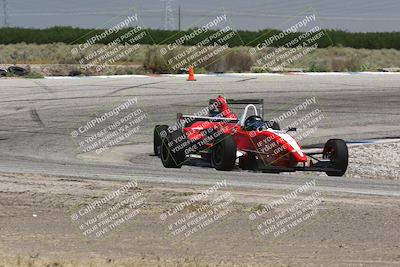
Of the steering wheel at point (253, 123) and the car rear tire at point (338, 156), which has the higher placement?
the steering wheel at point (253, 123)

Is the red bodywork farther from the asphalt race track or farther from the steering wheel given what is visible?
the asphalt race track

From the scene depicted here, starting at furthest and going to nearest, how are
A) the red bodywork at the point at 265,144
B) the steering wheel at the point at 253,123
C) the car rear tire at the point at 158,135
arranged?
the car rear tire at the point at 158,135, the steering wheel at the point at 253,123, the red bodywork at the point at 265,144

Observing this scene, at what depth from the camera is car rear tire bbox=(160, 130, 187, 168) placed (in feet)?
55.8

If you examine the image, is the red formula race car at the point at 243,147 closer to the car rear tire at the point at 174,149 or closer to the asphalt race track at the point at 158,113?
the car rear tire at the point at 174,149

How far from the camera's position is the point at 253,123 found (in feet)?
54.3

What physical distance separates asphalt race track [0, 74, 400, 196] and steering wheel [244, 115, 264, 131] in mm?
873

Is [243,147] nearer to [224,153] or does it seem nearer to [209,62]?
[224,153]

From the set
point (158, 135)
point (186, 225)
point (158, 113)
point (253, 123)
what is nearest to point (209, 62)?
point (158, 113)

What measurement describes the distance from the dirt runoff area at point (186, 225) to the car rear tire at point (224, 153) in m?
1.22

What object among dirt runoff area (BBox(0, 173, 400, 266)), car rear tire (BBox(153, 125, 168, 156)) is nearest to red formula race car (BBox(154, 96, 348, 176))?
car rear tire (BBox(153, 125, 168, 156))

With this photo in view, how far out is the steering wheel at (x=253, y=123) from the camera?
16447mm

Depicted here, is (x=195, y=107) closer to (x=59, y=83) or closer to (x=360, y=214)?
(x=59, y=83)

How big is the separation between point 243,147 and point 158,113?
35.9ft

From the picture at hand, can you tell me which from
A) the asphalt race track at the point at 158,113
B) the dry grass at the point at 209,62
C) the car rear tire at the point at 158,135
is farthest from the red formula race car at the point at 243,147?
the dry grass at the point at 209,62
